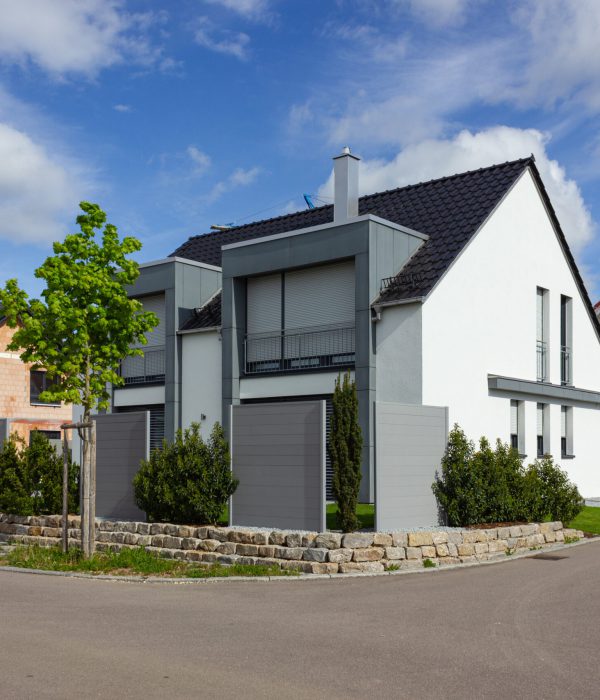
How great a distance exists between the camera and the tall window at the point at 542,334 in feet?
80.1

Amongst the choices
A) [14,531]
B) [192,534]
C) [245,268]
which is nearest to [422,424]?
[192,534]

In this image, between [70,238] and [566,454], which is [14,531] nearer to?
[70,238]

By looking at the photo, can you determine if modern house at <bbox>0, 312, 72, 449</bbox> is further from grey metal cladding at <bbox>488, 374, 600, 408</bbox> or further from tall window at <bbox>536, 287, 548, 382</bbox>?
grey metal cladding at <bbox>488, 374, 600, 408</bbox>

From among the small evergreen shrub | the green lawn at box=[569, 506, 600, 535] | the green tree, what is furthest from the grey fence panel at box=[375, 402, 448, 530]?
the green lawn at box=[569, 506, 600, 535]

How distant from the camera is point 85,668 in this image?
23.0 feet

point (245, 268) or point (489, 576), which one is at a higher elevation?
point (245, 268)

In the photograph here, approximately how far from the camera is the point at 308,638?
27.1 feet

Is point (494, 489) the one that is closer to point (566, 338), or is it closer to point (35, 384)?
point (566, 338)

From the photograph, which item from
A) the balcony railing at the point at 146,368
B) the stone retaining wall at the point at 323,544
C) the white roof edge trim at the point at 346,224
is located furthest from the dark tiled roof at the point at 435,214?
the stone retaining wall at the point at 323,544

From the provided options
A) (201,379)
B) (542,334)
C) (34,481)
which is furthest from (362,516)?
(542,334)

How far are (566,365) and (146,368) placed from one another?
40.8 ft

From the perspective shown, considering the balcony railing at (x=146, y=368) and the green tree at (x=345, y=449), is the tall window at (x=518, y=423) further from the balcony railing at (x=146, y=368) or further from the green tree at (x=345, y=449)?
the green tree at (x=345, y=449)

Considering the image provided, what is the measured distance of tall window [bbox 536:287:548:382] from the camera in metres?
24.4

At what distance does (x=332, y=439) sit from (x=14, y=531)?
6887 millimetres
